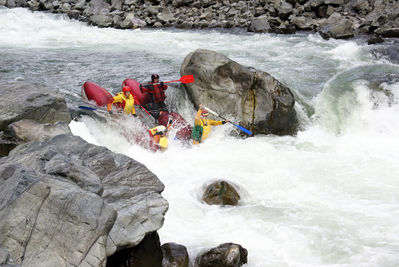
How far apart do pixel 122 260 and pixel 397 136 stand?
698cm

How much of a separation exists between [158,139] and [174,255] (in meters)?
3.89

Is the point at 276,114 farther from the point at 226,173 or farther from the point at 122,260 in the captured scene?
the point at 122,260

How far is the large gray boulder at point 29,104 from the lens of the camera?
6.20 meters

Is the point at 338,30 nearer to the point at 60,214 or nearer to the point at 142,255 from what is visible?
the point at 142,255

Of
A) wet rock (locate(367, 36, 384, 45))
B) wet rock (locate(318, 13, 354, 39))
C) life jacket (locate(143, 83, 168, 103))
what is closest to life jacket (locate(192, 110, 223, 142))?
life jacket (locate(143, 83, 168, 103))

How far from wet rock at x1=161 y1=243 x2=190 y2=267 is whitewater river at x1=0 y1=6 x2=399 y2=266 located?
0.34 metres

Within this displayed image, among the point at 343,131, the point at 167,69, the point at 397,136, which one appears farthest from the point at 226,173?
the point at 167,69

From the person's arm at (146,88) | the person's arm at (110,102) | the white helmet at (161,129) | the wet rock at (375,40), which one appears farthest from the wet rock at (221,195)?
the wet rock at (375,40)

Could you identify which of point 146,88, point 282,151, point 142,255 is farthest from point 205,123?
point 142,255

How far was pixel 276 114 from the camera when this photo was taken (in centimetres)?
918

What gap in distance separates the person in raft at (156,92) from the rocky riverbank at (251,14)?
812cm

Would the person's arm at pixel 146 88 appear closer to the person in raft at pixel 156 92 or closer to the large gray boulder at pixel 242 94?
the person in raft at pixel 156 92

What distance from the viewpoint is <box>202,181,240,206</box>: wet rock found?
616 cm

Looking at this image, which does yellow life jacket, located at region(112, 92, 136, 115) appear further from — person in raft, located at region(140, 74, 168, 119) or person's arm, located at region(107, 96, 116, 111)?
person in raft, located at region(140, 74, 168, 119)
